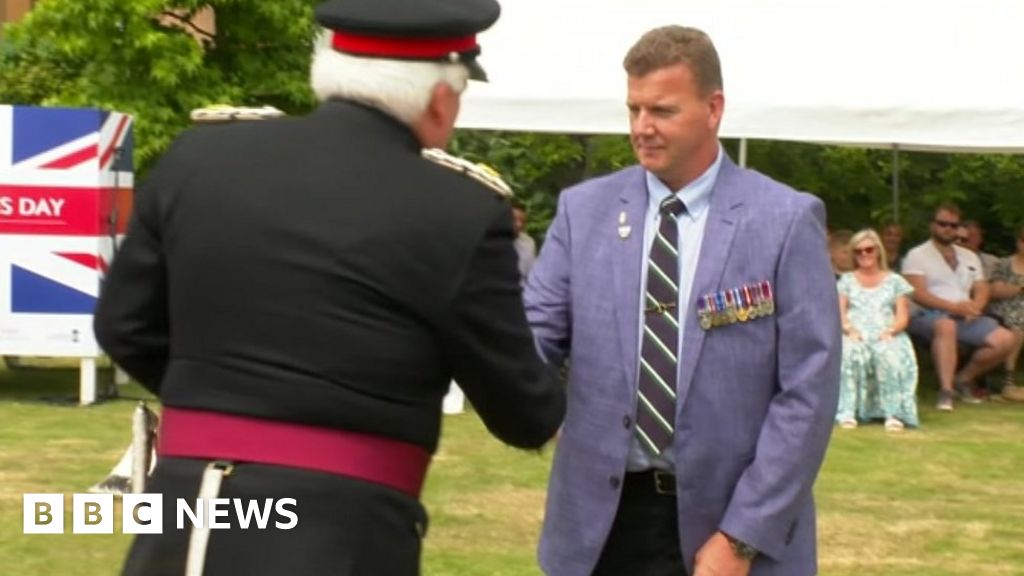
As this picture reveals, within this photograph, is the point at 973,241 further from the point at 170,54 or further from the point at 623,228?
the point at 623,228

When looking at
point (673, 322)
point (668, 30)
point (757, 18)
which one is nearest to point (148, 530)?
point (673, 322)

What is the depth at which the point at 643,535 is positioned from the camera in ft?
13.3

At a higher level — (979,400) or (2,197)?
(2,197)

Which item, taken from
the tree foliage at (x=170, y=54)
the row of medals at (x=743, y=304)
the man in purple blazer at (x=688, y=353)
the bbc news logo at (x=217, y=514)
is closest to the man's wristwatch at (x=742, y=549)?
the man in purple blazer at (x=688, y=353)

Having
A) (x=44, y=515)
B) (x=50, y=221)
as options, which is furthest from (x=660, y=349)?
(x=50, y=221)

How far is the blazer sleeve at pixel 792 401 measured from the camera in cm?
390

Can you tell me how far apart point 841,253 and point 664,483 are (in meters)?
11.2

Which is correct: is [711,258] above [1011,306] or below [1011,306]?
above

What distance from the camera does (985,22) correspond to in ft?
47.0

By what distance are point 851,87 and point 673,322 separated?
9.90 metres

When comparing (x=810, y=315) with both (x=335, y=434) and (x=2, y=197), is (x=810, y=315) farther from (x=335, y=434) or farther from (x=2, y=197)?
(x=2, y=197)

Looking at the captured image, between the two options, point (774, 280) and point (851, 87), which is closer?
point (774, 280)

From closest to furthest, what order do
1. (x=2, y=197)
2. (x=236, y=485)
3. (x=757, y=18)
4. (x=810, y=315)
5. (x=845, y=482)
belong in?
(x=236, y=485) → (x=810, y=315) → (x=845, y=482) → (x=2, y=197) → (x=757, y=18)

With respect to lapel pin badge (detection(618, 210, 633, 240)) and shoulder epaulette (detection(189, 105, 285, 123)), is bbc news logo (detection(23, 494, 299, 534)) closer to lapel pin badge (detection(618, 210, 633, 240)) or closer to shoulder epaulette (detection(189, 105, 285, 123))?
shoulder epaulette (detection(189, 105, 285, 123))
